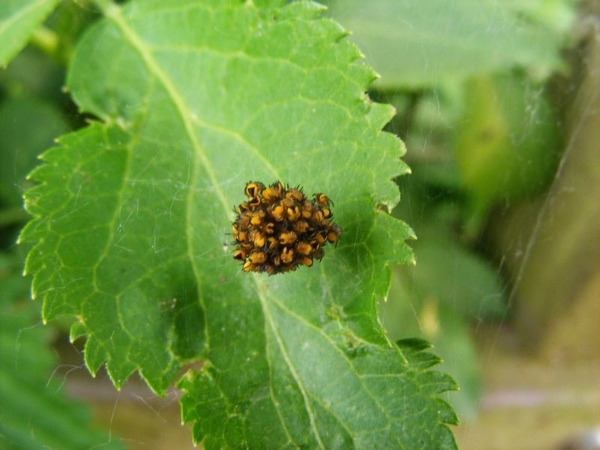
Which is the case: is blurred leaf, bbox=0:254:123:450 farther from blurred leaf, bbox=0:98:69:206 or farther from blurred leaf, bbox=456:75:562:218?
blurred leaf, bbox=456:75:562:218

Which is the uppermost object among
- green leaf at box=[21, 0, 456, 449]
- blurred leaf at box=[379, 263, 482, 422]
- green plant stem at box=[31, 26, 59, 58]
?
blurred leaf at box=[379, 263, 482, 422]

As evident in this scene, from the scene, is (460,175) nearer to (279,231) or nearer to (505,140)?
(505,140)

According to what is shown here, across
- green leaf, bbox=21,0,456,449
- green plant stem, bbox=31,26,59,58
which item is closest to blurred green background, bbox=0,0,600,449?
green plant stem, bbox=31,26,59,58

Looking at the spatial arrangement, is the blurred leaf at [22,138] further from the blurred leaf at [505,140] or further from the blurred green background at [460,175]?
the blurred leaf at [505,140]

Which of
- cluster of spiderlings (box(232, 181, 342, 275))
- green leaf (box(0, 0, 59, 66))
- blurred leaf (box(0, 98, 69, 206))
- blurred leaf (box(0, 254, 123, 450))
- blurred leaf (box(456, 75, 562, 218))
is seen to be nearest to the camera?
cluster of spiderlings (box(232, 181, 342, 275))

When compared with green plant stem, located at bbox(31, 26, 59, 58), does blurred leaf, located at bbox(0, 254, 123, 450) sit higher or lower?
lower

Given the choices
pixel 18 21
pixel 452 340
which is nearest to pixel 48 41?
pixel 18 21

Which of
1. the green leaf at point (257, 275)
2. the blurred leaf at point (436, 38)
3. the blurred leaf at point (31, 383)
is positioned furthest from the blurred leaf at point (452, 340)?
the blurred leaf at point (31, 383)
